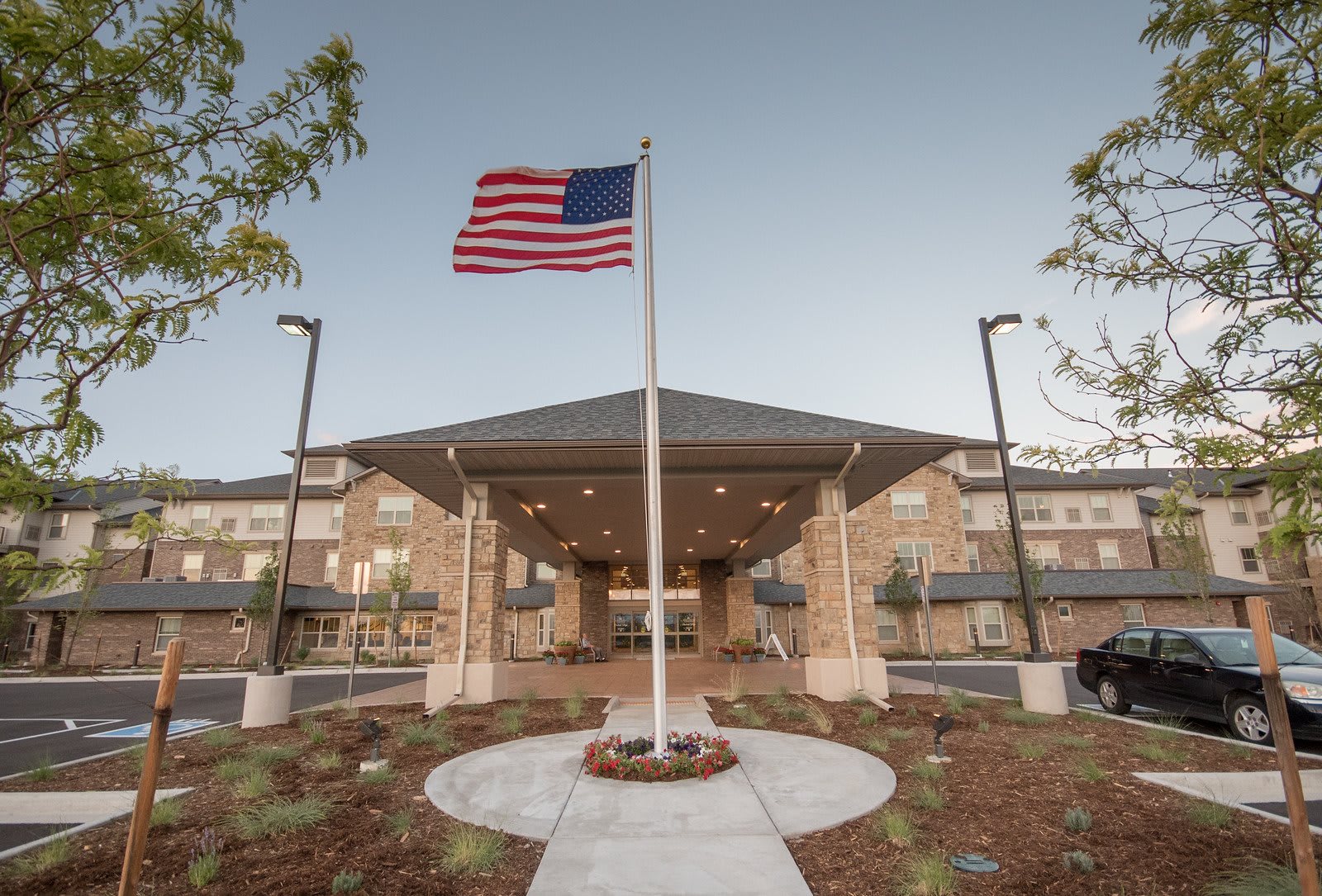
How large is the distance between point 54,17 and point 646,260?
20.1ft

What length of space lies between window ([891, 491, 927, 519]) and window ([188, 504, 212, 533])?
1456 inches

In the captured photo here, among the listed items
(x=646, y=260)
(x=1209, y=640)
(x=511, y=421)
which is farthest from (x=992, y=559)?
(x=646, y=260)

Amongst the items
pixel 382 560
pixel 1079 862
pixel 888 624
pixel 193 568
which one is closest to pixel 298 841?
pixel 1079 862

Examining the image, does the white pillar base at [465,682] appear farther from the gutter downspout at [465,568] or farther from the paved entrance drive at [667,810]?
the paved entrance drive at [667,810]

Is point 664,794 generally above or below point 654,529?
below

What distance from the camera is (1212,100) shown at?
143 inches

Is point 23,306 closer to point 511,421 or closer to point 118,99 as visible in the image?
point 118,99

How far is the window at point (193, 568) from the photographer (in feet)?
113

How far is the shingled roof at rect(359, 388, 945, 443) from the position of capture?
11859 mm

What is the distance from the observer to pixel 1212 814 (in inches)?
212

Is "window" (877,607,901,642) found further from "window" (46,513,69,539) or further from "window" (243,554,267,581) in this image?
"window" (46,513,69,539)

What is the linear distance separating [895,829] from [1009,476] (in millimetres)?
9047

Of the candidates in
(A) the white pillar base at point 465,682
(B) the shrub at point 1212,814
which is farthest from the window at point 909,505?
(B) the shrub at point 1212,814

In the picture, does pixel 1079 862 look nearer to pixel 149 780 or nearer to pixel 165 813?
pixel 149 780
